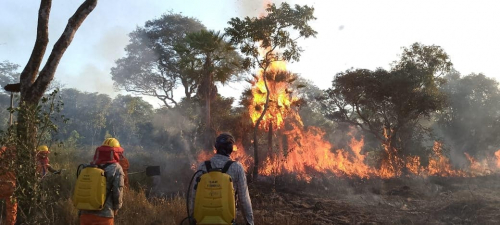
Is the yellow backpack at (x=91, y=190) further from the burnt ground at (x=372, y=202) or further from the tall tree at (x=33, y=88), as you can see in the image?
the burnt ground at (x=372, y=202)

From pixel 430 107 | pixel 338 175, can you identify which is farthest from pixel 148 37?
pixel 430 107

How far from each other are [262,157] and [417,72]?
11.5m

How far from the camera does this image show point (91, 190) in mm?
4598

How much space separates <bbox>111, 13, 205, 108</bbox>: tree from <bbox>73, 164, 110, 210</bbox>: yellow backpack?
83.7ft

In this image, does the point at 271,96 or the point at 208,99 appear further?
the point at 208,99

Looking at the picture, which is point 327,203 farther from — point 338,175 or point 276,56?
point 276,56

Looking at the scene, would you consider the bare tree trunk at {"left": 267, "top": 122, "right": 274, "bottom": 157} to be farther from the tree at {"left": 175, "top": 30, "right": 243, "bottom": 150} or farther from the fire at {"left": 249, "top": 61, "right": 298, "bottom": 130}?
the tree at {"left": 175, "top": 30, "right": 243, "bottom": 150}

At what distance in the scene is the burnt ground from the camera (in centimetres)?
1051

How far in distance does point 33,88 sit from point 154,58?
80.1 feet

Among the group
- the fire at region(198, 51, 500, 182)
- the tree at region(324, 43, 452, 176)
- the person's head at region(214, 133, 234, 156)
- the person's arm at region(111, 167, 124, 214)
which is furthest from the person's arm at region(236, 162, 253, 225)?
the tree at region(324, 43, 452, 176)

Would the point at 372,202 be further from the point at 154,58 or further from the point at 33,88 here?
the point at 154,58

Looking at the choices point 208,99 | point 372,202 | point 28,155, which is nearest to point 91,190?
point 28,155

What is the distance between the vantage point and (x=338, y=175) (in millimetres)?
20219

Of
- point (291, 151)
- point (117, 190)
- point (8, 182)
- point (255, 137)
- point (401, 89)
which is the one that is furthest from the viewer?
point (401, 89)
